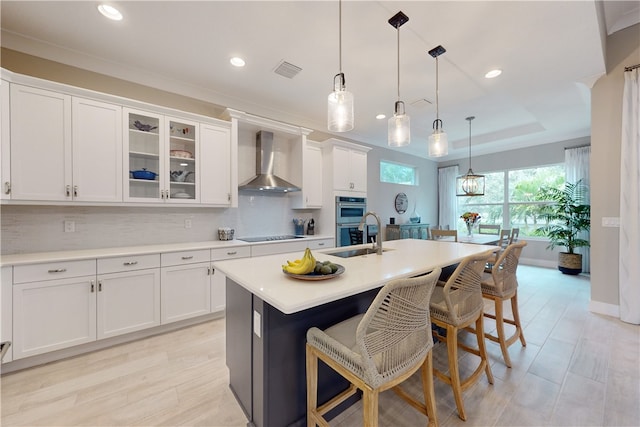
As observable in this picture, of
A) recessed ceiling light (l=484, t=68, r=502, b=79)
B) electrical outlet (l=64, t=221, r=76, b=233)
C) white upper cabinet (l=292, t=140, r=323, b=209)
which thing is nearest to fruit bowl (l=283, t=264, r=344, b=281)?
electrical outlet (l=64, t=221, r=76, b=233)

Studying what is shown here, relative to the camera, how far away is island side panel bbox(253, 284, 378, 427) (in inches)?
52.6

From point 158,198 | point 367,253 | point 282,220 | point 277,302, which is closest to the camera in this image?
point 277,302

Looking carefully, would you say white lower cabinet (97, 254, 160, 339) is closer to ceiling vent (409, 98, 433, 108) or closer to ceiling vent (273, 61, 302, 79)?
ceiling vent (273, 61, 302, 79)

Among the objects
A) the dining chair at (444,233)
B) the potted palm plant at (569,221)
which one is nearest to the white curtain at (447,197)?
the potted palm plant at (569,221)

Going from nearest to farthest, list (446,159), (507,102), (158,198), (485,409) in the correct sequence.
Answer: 1. (485,409)
2. (158,198)
3. (507,102)
4. (446,159)

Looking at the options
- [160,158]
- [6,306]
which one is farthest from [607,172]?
[6,306]

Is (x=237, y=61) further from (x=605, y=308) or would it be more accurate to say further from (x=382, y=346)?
(x=605, y=308)

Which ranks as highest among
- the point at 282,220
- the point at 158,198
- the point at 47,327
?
the point at 158,198

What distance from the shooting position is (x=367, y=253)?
2.21 m

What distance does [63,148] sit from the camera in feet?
7.65

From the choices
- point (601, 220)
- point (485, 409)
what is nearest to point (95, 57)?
point (485, 409)

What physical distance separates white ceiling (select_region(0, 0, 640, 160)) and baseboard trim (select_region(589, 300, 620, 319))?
8.81ft

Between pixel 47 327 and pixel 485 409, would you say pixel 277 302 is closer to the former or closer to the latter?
pixel 485 409

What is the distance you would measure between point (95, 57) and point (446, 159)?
7.43 meters
